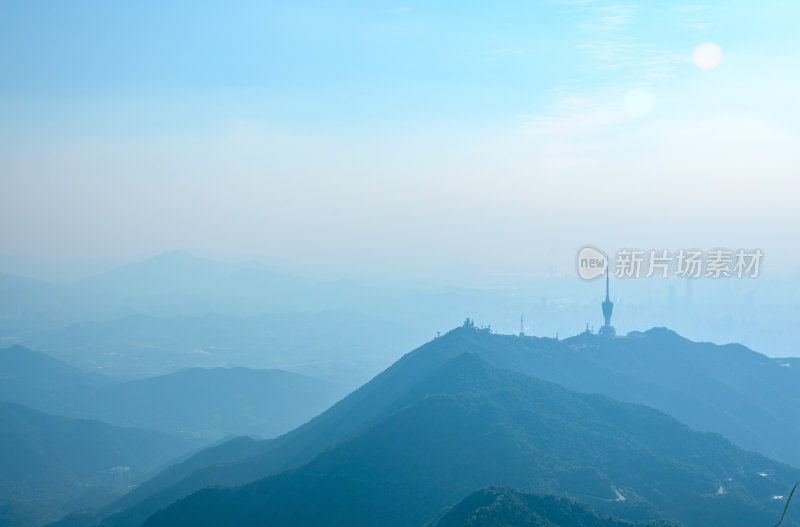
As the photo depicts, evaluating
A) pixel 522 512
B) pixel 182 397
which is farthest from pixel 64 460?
pixel 522 512

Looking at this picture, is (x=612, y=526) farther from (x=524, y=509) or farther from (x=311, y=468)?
(x=311, y=468)

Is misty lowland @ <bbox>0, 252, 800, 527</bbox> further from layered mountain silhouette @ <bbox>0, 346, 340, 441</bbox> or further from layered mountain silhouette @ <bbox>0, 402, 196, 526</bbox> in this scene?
layered mountain silhouette @ <bbox>0, 346, 340, 441</bbox>

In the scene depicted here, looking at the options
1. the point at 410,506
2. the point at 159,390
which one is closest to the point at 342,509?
the point at 410,506

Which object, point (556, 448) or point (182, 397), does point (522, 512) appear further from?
point (182, 397)

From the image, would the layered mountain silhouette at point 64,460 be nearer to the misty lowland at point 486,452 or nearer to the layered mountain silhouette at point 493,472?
the misty lowland at point 486,452

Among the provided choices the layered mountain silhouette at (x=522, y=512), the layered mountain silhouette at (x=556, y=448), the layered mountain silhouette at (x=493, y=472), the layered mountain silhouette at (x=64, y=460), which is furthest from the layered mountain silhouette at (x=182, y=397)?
the layered mountain silhouette at (x=522, y=512)

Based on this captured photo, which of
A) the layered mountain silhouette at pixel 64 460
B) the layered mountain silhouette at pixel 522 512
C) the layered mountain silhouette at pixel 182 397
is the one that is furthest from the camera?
the layered mountain silhouette at pixel 182 397

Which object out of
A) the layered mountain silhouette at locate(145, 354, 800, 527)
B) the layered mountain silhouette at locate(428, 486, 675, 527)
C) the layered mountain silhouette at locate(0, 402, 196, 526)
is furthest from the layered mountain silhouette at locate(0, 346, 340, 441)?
the layered mountain silhouette at locate(428, 486, 675, 527)
